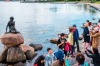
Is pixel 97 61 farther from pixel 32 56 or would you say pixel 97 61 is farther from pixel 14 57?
pixel 32 56

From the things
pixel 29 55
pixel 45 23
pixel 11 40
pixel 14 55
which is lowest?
pixel 45 23

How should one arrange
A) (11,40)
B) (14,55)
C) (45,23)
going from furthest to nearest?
1. (45,23)
2. (11,40)
3. (14,55)

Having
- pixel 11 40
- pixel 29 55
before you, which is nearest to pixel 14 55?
pixel 11 40

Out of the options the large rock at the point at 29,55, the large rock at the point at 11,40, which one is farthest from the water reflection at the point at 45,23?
the large rock at the point at 11,40

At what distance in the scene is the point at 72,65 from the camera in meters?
16.6

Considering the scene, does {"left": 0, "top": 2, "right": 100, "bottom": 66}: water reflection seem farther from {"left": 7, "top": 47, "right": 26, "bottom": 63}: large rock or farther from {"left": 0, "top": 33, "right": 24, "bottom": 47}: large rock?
{"left": 7, "top": 47, "right": 26, "bottom": 63}: large rock

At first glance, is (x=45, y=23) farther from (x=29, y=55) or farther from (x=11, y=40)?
(x=11, y=40)

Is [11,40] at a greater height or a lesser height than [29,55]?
greater

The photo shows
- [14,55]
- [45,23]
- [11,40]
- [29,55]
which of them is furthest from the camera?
[45,23]

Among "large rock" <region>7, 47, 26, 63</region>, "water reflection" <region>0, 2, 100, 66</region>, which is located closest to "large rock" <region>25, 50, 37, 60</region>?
"large rock" <region>7, 47, 26, 63</region>

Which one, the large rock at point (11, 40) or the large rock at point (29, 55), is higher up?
the large rock at point (11, 40)

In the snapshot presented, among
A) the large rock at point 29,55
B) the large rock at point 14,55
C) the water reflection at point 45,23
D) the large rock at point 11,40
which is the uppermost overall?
the large rock at point 11,40

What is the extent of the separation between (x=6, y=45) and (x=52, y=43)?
805 centimetres

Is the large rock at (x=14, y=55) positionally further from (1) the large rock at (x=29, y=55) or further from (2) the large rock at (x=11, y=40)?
(1) the large rock at (x=29, y=55)
